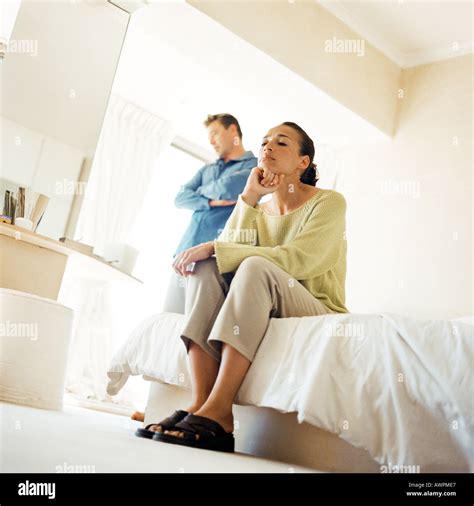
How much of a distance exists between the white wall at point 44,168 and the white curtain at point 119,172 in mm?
1299

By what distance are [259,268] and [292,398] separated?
0.33 m

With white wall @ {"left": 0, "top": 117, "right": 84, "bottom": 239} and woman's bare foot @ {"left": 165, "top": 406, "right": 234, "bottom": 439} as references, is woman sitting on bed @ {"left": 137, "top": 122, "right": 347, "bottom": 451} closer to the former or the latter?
woman's bare foot @ {"left": 165, "top": 406, "right": 234, "bottom": 439}

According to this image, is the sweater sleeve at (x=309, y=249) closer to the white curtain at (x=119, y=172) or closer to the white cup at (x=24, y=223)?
the white cup at (x=24, y=223)

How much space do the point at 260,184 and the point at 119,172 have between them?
271 centimetres

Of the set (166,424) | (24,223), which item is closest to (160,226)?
(24,223)

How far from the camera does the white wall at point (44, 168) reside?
2.92m

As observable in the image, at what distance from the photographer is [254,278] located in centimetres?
161

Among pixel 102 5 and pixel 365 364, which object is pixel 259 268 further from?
pixel 102 5

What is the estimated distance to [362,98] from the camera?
4070 mm

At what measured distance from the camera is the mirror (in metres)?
2.97

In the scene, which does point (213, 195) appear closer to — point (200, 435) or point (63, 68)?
point (63, 68)
